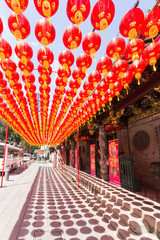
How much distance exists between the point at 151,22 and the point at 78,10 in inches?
55.4

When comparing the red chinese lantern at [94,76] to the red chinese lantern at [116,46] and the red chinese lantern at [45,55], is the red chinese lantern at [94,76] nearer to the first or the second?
the red chinese lantern at [116,46]

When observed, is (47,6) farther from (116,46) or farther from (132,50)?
(132,50)

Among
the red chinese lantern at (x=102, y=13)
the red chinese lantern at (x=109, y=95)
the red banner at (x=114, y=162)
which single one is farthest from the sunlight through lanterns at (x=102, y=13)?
the red banner at (x=114, y=162)

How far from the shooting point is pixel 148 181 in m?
6.96

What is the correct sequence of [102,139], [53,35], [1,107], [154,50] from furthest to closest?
[102,139]
[1,107]
[154,50]
[53,35]

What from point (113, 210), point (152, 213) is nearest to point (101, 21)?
point (152, 213)

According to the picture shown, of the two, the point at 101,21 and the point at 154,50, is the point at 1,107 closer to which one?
the point at 101,21

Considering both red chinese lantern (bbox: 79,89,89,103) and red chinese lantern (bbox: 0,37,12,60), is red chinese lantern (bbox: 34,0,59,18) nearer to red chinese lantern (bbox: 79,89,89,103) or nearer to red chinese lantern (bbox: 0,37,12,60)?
red chinese lantern (bbox: 0,37,12,60)

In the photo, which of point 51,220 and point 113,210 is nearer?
point 51,220

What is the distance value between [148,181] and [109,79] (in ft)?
21.0

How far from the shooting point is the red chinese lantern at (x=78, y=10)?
2.04m

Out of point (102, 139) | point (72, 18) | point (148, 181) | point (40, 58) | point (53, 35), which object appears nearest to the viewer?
point (72, 18)

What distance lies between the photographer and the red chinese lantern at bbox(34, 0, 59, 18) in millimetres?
1992

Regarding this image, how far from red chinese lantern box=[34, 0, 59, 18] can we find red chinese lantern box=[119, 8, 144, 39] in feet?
4.23
